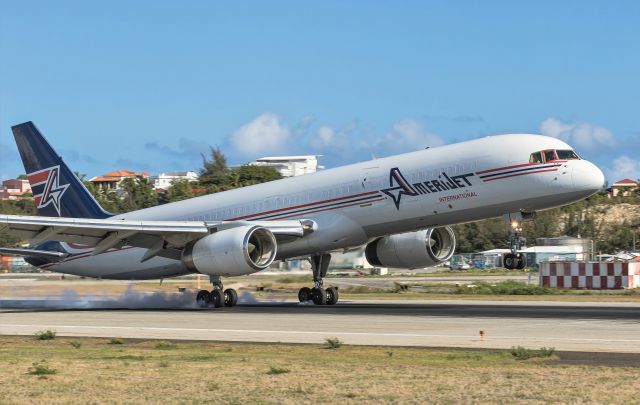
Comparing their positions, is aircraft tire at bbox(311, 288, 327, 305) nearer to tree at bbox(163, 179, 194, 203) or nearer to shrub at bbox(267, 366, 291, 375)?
shrub at bbox(267, 366, 291, 375)

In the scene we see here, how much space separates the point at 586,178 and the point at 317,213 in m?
11.1

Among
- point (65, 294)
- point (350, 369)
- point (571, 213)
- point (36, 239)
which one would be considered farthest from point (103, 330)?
point (571, 213)

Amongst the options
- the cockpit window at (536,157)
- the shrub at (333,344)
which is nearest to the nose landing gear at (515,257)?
the cockpit window at (536,157)

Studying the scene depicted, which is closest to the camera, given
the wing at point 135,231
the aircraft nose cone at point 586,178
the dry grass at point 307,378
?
the dry grass at point 307,378

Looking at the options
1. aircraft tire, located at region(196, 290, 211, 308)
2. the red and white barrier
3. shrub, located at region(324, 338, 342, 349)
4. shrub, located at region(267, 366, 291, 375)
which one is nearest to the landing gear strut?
shrub, located at region(324, 338, 342, 349)

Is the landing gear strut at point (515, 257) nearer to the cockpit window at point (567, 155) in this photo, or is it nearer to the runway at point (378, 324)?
the runway at point (378, 324)

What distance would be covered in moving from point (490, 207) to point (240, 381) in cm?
2076

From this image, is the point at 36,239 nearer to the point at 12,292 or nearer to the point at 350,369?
the point at 12,292

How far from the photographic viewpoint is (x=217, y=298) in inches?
1550

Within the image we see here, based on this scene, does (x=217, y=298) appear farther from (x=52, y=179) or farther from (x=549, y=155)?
(x=549, y=155)

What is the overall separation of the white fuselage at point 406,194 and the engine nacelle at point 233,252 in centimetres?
211

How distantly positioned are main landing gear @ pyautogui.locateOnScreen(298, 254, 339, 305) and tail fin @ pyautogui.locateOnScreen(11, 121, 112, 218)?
11485 mm

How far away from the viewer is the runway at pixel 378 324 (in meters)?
22.8

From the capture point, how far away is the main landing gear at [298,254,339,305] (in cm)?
4111
